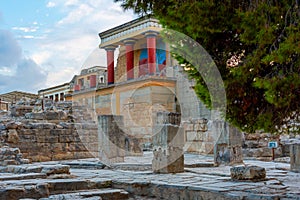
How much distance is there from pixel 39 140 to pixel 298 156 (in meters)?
8.34

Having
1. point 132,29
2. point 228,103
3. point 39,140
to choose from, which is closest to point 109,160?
point 39,140

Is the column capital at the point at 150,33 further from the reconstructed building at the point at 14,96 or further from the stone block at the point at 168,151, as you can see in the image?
the reconstructed building at the point at 14,96

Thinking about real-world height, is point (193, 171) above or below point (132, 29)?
below

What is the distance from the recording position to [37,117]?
16.4 meters

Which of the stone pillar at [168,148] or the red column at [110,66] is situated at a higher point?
the red column at [110,66]

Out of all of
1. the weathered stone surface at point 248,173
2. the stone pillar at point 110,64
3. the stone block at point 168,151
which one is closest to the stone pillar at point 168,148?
the stone block at point 168,151

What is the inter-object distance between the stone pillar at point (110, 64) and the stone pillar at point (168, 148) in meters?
13.9

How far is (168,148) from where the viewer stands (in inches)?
348

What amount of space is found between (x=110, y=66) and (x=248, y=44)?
62.2ft

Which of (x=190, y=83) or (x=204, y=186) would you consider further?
(x=190, y=83)

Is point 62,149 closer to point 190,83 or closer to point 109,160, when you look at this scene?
point 109,160

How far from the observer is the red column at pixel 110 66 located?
22828 millimetres

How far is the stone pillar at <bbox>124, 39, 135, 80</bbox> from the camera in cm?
2234

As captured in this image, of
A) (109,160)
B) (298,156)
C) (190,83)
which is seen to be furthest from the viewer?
(190,83)
